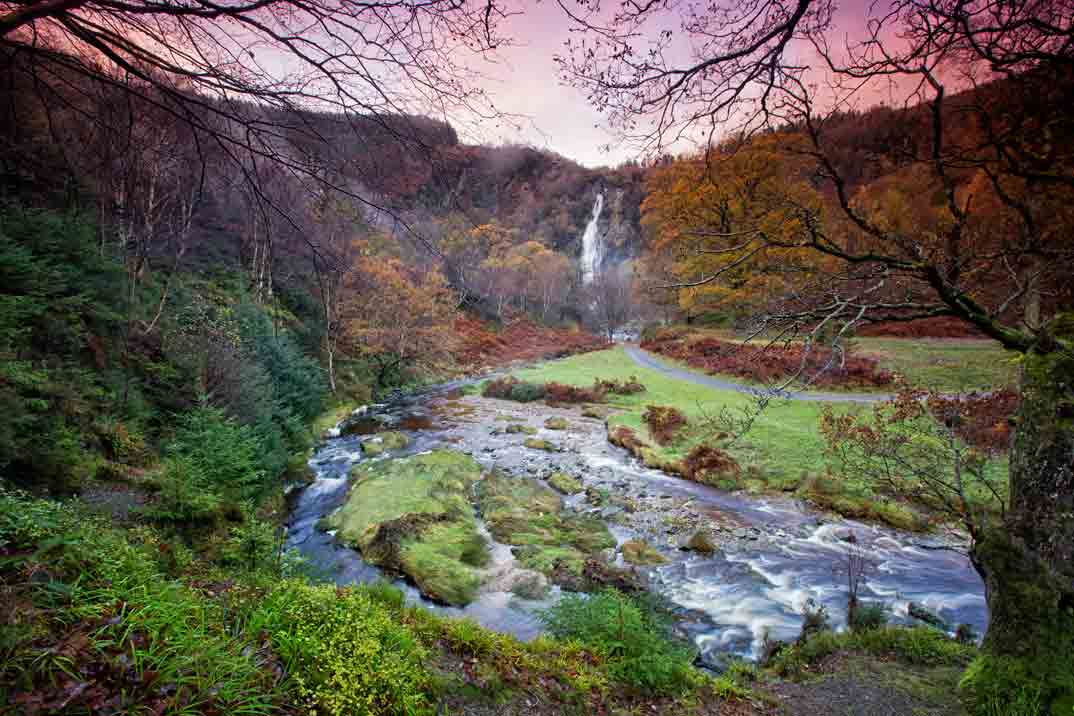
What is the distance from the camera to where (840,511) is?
27.0ft

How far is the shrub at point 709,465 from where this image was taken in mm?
9914

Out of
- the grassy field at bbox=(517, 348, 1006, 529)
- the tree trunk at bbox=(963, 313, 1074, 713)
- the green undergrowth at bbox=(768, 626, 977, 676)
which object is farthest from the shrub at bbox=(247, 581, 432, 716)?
the tree trunk at bbox=(963, 313, 1074, 713)

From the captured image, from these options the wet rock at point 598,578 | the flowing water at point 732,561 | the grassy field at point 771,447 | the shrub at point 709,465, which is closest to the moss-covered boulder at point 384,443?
the flowing water at point 732,561

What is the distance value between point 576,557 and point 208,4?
707 centimetres

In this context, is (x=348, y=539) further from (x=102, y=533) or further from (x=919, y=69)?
(x=919, y=69)

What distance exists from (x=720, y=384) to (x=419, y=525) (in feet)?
47.4

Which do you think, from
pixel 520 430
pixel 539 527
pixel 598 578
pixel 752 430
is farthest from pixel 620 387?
pixel 598 578

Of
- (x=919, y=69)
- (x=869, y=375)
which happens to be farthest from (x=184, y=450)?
(x=869, y=375)

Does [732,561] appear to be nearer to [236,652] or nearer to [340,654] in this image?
[340,654]

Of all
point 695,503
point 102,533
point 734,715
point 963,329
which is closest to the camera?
point 102,533

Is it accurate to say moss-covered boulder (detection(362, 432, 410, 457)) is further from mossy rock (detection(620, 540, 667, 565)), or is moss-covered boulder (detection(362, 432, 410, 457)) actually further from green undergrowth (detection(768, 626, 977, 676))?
green undergrowth (detection(768, 626, 977, 676))

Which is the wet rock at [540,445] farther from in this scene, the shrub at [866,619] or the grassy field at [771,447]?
the shrub at [866,619]

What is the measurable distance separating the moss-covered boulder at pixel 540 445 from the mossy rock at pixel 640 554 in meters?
5.71

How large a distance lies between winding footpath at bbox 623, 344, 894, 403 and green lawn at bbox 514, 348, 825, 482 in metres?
0.48
